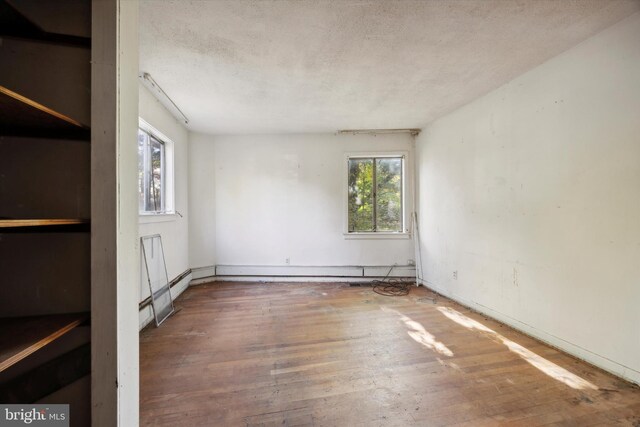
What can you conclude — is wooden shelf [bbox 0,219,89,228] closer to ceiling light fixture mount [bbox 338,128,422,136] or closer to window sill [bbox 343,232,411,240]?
window sill [bbox 343,232,411,240]

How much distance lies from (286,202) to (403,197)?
2131mm

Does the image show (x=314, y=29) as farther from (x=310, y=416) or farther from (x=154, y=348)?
(x=154, y=348)

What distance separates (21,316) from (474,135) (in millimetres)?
4077

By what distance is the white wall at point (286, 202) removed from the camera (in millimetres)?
4340

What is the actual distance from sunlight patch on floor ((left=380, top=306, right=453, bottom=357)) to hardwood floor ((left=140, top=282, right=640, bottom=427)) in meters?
0.01

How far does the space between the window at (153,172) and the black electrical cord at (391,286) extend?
345cm

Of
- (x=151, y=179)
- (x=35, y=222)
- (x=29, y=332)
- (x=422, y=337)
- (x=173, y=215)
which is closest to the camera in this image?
(x=35, y=222)

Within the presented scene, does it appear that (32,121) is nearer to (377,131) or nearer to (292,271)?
(292,271)

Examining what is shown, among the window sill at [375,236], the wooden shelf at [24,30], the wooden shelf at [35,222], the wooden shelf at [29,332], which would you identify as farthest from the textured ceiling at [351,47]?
the window sill at [375,236]

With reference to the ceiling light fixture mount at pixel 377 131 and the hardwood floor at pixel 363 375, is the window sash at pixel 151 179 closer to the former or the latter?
the hardwood floor at pixel 363 375

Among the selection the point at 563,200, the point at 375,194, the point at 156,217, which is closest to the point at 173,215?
the point at 156,217

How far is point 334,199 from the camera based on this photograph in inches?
172

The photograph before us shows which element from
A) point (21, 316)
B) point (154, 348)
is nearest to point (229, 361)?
point (154, 348)

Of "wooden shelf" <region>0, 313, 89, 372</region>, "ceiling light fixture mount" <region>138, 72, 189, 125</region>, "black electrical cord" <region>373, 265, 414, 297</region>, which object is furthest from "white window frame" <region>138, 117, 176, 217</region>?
"black electrical cord" <region>373, 265, 414, 297</region>
